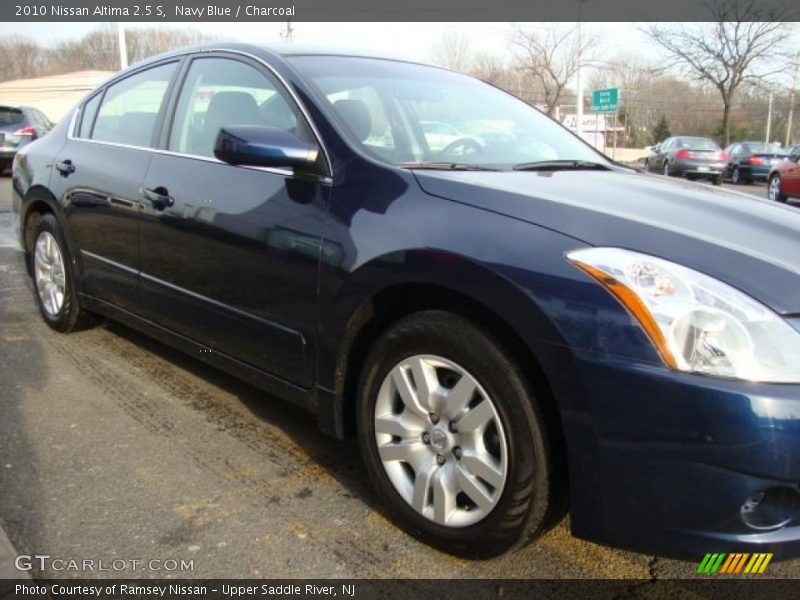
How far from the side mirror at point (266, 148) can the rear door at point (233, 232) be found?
81 millimetres

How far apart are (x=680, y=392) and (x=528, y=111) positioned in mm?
2220

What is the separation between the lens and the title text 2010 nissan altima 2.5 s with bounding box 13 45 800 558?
5.75 feet

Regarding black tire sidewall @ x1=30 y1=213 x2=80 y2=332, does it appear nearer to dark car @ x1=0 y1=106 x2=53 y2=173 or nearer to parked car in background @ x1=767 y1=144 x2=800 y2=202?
dark car @ x1=0 y1=106 x2=53 y2=173

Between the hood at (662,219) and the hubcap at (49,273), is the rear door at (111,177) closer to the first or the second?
the hubcap at (49,273)

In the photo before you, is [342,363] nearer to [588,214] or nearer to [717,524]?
[588,214]

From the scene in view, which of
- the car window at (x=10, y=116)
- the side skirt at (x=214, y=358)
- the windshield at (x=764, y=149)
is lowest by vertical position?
the side skirt at (x=214, y=358)

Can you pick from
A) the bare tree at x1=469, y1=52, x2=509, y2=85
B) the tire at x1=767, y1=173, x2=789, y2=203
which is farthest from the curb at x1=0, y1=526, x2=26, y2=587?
the bare tree at x1=469, y1=52, x2=509, y2=85

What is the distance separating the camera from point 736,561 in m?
1.80

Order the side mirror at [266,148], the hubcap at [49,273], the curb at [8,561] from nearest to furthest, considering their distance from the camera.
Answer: the curb at [8,561] → the side mirror at [266,148] → the hubcap at [49,273]

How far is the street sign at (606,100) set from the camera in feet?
75.7

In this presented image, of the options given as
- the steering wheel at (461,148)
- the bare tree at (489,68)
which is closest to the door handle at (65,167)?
the steering wheel at (461,148)

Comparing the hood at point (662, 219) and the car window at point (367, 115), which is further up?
the car window at point (367, 115)

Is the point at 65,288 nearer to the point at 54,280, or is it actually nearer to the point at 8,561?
the point at 54,280

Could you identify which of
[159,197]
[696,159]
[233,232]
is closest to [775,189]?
[696,159]
